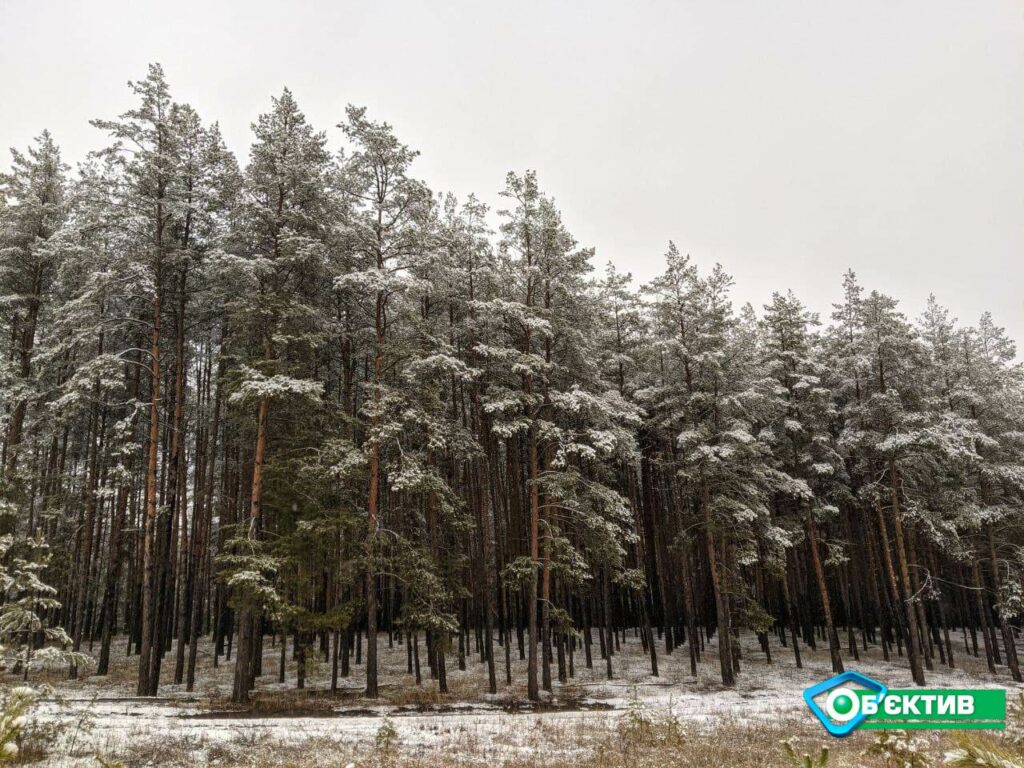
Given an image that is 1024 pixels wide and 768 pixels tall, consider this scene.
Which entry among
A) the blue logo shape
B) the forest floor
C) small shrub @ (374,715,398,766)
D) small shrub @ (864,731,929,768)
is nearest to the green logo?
the blue logo shape

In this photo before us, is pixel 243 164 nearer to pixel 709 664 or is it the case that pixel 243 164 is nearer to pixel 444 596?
pixel 444 596

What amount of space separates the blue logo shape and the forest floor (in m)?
0.88

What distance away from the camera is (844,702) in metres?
10.4

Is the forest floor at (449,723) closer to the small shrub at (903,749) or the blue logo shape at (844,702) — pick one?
the small shrub at (903,749)

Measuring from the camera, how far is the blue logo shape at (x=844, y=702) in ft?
25.4

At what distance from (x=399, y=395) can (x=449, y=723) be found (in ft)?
31.2

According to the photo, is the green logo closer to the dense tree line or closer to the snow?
the snow

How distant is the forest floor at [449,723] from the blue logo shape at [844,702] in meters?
0.88

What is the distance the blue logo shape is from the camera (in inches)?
305

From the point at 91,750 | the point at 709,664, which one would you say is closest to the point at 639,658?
the point at 709,664

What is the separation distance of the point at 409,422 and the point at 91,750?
12235 mm

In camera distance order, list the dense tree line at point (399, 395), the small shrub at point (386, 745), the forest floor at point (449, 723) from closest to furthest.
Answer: the forest floor at point (449, 723)
the small shrub at point (386, 745)
the dense tree line at point (399, 395)

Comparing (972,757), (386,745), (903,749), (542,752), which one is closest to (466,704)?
(542,752)

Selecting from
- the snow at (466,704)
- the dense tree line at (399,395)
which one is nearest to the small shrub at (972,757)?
the snow at (466,704)
